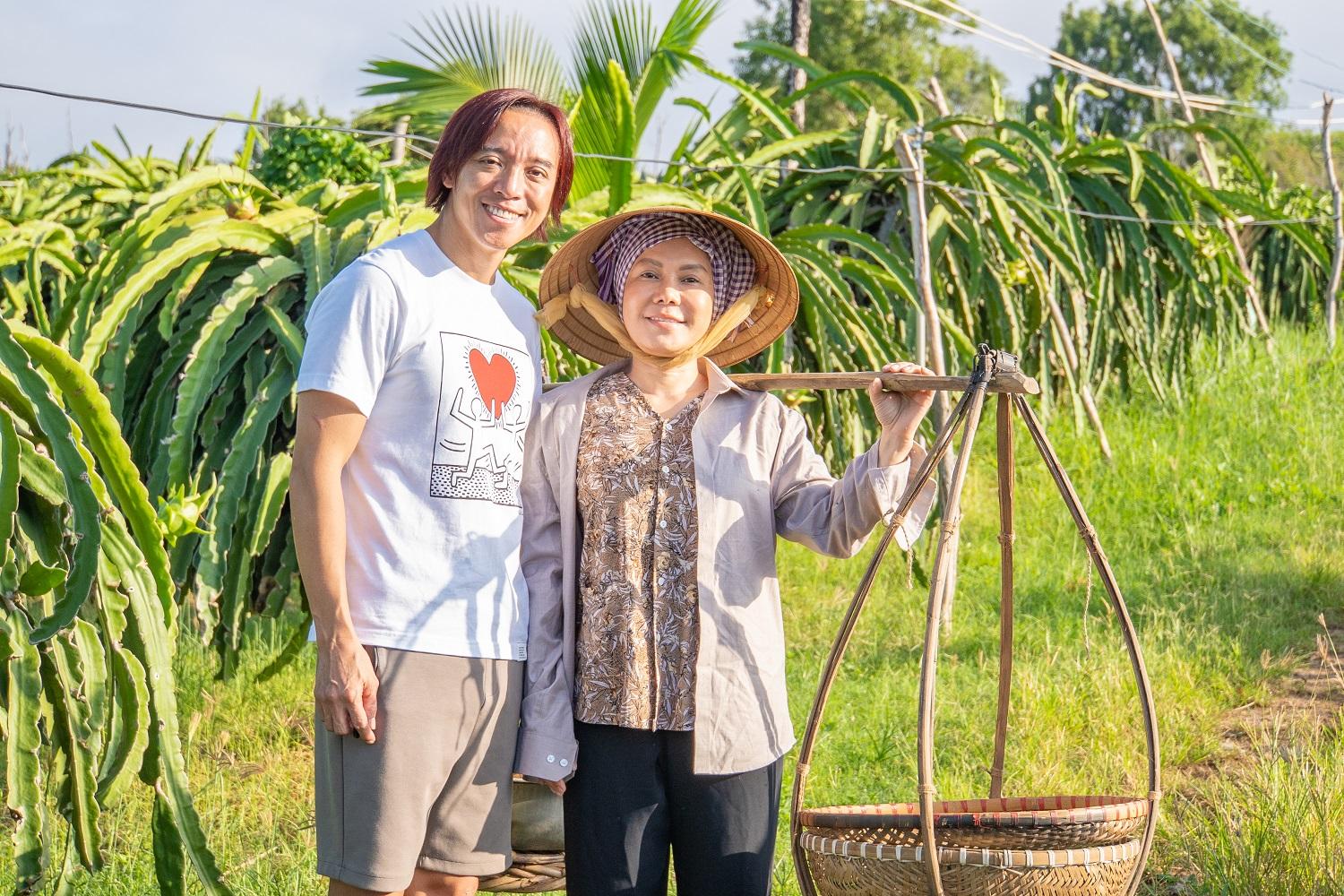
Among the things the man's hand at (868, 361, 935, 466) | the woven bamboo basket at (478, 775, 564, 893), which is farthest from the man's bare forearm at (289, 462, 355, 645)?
the man's hand at (868, 361, 935, 466)

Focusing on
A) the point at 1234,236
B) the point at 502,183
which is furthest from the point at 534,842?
the point at 1234,236

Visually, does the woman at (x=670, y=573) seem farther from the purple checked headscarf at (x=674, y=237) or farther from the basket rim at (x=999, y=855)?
the basket rim at (x=999, y=855)

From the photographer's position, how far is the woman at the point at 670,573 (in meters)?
1.93

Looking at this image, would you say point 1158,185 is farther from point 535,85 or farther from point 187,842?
point 187,842

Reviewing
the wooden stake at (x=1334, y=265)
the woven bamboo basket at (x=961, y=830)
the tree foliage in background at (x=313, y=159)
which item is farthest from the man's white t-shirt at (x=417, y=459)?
the wooden stake at (x=1334, y=265)

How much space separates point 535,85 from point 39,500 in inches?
215

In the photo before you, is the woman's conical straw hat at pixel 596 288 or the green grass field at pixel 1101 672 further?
the green grass field at pixel 1101 672

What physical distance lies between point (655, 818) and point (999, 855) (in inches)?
19.6

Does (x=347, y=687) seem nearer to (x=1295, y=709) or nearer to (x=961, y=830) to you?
(x=961, y=830)

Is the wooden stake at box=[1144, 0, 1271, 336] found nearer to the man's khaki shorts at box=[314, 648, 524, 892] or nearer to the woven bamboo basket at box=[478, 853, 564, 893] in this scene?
the woven bamboo basket at box=[478, 853, 564, 893]

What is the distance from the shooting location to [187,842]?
2.29 meters

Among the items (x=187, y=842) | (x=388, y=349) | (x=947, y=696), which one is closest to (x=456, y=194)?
(x=388, y=349)

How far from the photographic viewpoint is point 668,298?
201cm

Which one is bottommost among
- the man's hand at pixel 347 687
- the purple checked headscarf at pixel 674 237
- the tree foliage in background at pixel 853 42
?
the man's hand at pixel 347 687
